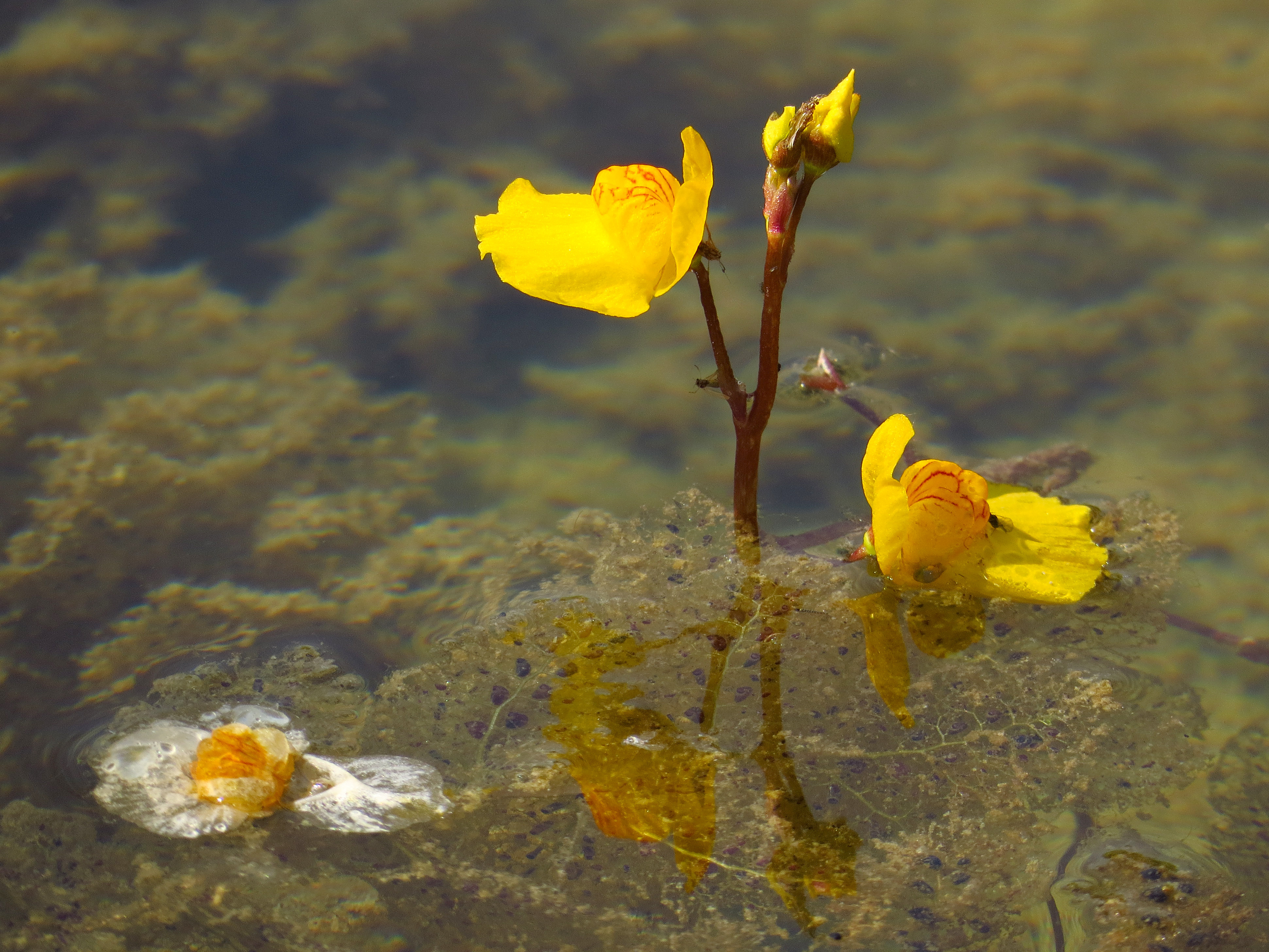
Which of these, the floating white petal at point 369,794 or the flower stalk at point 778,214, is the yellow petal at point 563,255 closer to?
the flower stalk at point 778,214

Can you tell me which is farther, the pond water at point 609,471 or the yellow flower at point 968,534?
the yellow flower at point 968,534

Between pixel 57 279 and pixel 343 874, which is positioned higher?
pixel 57 279

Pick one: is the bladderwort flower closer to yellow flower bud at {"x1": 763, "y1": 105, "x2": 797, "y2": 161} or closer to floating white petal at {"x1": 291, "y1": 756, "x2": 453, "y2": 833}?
yellow flower bud at {"x1": 763, "y1": 105, "x2": 797, "y2": 161}

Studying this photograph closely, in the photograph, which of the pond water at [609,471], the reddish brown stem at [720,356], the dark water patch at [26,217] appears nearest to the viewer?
the pond water at [609,471]

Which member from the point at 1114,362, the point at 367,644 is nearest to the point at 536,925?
the point at 367,644

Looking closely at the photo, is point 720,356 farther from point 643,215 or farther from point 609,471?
point 609,471

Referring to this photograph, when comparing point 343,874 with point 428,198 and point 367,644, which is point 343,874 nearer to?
point 367,644

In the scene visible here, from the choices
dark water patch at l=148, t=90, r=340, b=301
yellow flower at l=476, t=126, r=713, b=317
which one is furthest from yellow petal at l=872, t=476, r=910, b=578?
dark water patch at l=148, t=90, r=340, b=301

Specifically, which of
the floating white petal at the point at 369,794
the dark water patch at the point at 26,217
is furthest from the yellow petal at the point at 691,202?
the dark water patch at the point at 26,217
